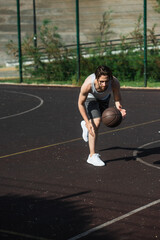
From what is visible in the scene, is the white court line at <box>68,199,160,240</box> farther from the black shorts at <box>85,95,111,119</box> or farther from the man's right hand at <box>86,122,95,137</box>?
the black shorts at <box>85,95,111,119</box>

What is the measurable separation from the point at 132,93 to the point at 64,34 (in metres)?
37.9

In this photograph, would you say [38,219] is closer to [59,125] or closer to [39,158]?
[39,158]

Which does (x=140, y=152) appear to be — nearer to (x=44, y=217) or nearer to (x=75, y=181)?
(x=75, y=181)

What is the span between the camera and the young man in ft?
27.8

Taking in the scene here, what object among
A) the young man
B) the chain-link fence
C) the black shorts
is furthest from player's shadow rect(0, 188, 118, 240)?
the chain-link fence

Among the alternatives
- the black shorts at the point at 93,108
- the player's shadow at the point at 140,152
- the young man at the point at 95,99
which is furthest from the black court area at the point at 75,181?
the black shorts at the point at 93,108

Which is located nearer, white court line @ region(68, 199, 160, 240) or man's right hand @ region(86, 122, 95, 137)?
white court line @ region(68, 199, 160, 240)

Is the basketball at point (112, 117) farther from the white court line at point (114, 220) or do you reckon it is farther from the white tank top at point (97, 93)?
the white court line at point (114, 220)

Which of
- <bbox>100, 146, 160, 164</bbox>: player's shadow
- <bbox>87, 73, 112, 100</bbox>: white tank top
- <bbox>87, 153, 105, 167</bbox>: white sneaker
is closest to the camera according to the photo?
<bbox>87, 73, 112, 100</bbox>: white tank top

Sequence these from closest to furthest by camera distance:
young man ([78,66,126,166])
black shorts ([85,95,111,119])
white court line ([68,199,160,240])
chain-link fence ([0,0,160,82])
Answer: white court line ([68,199,160,240]) < young man ([78,66,126,166]) < black shorts ([85,95,111,119]) < chain-link fence ([0,0,160,82])

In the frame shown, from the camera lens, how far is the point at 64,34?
57.2 metres

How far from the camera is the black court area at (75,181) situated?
5938 millimetres

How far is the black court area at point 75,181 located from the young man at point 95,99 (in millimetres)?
496

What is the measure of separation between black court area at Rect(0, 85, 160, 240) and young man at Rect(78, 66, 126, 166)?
0.50 m
